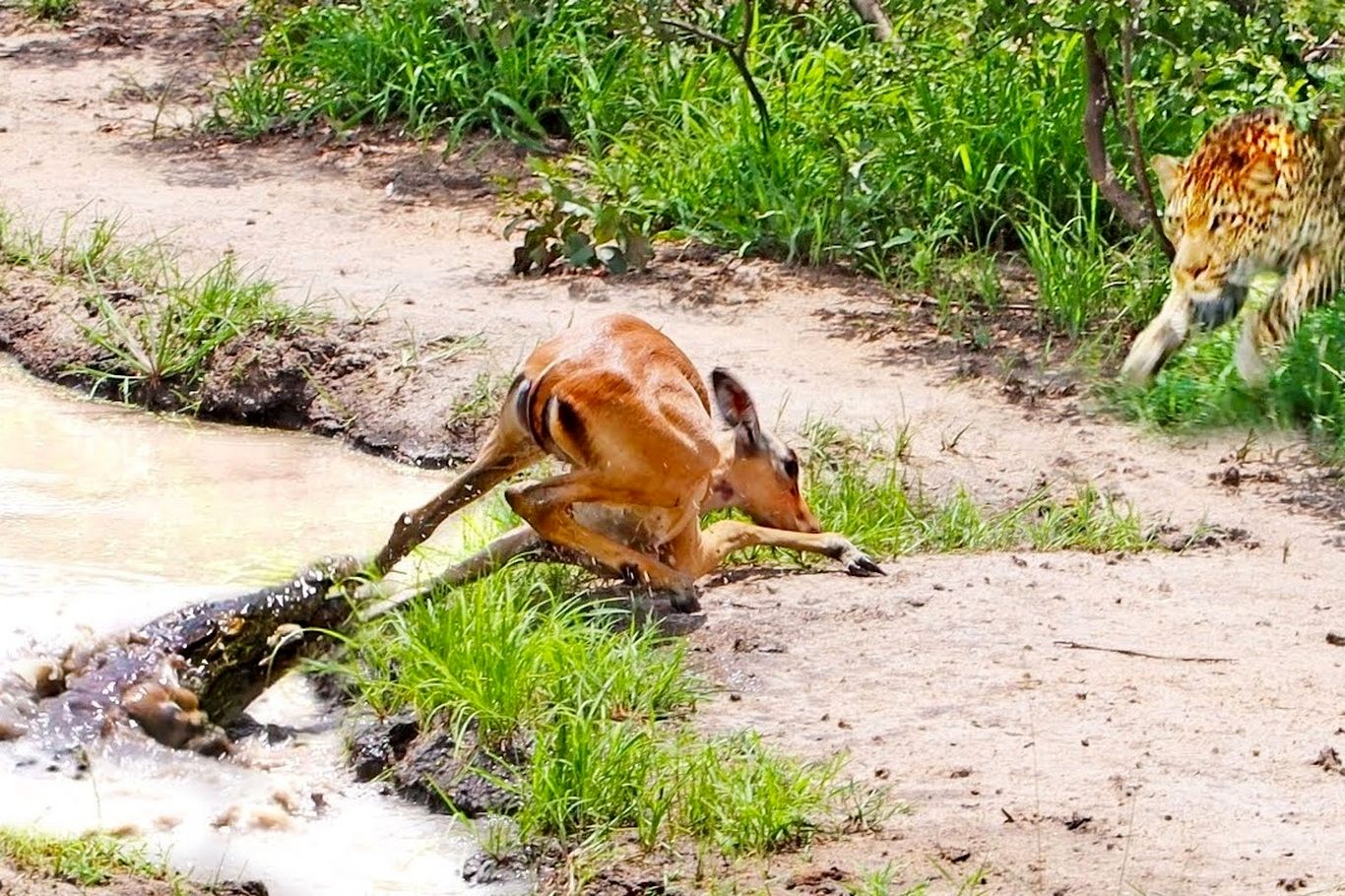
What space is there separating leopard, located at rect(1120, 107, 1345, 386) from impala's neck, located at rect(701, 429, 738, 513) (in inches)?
78.6

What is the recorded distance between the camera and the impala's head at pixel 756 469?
672 centimetres

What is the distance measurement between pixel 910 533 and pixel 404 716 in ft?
6.69

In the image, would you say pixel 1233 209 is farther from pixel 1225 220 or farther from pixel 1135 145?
pixel 1135 145

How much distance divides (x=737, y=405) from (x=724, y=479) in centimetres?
24

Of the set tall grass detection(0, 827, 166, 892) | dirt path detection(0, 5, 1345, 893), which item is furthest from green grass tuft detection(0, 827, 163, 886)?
dirt path detection(0, 5, 1345, 893)

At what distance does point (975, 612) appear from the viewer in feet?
20.1

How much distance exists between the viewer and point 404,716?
5.60 meters

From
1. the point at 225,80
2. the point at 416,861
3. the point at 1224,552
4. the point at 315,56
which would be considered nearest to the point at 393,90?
the point at 315,56

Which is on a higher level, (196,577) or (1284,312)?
(1284,312)

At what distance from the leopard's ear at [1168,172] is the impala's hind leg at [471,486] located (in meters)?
3.03

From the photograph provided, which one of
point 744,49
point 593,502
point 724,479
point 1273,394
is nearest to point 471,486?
point 593,502

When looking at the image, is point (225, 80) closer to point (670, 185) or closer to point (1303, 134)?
point (670, 185)

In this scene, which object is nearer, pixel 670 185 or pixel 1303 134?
A: pixel 1303 134

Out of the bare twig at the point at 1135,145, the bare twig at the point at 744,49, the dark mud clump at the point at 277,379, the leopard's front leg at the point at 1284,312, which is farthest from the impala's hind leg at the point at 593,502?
the bare twig at the point at 744,49
